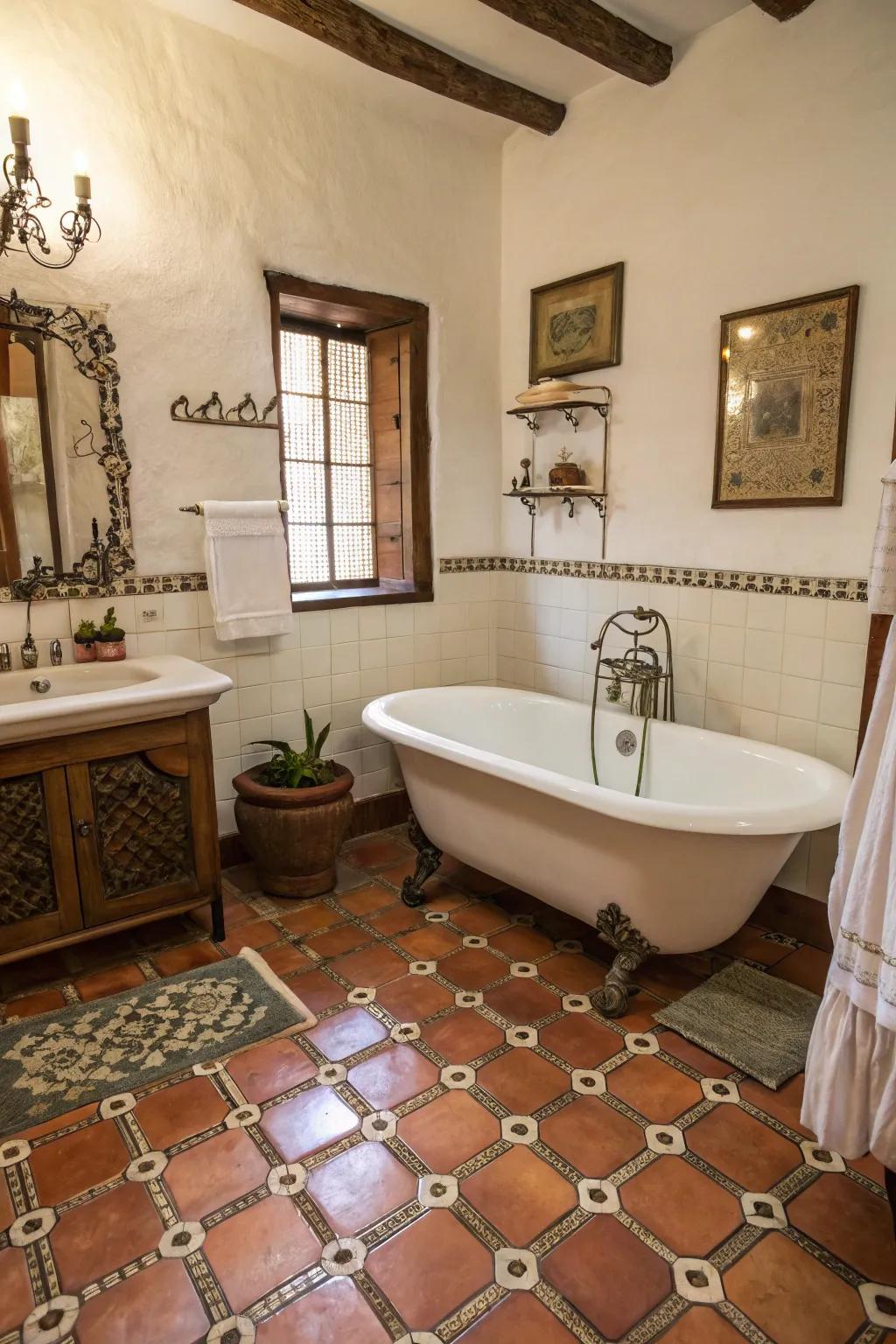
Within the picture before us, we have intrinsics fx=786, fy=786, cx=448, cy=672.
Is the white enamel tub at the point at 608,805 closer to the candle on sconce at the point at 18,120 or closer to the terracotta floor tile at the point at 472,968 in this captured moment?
the terracotta floor tile at the point at 472,968

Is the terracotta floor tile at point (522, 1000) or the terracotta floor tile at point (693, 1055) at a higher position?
the terracotta floor tile at point (522, 1000)

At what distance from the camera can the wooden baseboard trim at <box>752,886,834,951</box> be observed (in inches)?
99.8

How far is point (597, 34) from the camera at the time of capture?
250cm

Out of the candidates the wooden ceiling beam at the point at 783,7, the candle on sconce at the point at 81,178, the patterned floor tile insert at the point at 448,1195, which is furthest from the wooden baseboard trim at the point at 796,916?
the candle on sconce at the point at 81,178

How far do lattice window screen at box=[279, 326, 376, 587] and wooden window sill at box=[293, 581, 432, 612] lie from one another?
80 millimetres

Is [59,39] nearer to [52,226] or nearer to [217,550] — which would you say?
[52,226]

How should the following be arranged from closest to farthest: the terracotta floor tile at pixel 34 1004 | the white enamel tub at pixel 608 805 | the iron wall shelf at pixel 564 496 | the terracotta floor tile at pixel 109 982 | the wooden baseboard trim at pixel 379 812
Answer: the white enamel tub at pixel 608 805 → the terracotta floor tile at pixel 34 1004 → the terracotta floor tile at pixel 109 982 → the iron wall shelf at pixel 564 496 → the wooden baseboard trim at pixel 379 812

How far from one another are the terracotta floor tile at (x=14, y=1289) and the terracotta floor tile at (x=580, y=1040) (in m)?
1.19

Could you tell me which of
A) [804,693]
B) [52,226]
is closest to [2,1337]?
[804,693]

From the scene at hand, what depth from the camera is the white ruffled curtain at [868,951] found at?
50.0 inches

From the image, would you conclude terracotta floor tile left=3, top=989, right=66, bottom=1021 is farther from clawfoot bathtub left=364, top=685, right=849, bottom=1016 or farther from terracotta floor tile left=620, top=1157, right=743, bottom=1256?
terracotta floor tile left=620, top=1157, right=743, bottom=1256

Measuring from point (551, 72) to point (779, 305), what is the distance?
4.35 feet

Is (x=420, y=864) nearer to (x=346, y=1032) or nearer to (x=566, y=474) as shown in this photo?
(x=346, y=1032)

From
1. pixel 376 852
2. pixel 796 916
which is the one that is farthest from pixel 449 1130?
pixel 376 852
